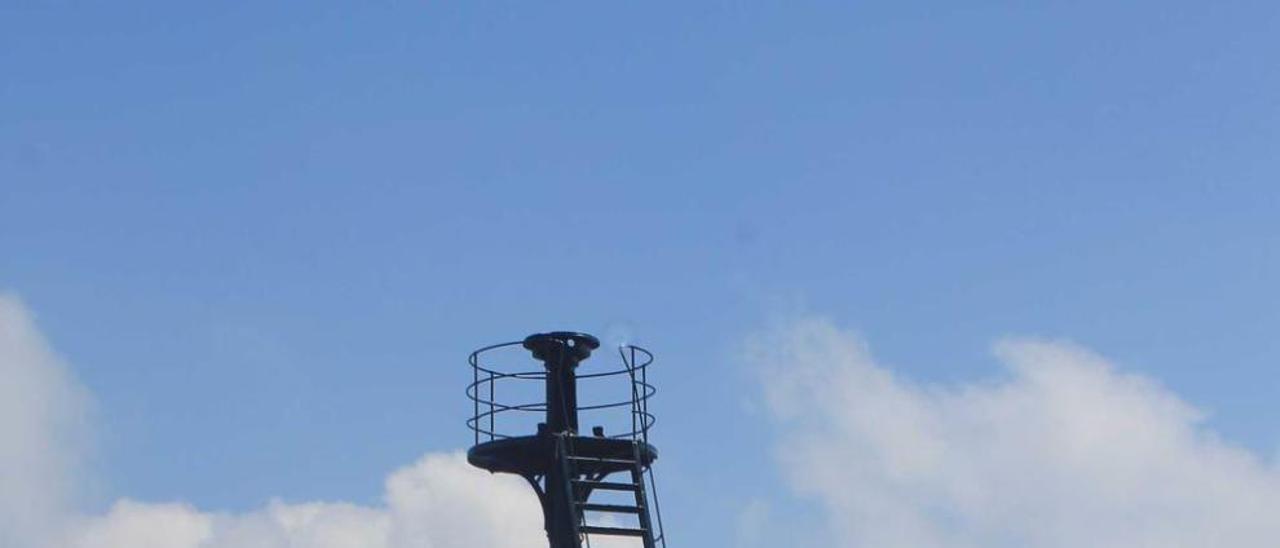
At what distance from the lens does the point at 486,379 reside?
75.2 ft

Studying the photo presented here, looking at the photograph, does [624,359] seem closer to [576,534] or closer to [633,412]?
[633,412]

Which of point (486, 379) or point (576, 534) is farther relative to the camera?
point (486, 379)

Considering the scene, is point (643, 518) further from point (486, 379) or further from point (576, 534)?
point (486, 379)

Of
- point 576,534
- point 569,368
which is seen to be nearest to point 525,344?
→ point 569,368

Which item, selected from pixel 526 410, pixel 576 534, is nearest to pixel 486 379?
pixel 526 410

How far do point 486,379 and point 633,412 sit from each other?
70.4 inches

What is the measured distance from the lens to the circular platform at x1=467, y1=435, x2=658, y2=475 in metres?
21.7

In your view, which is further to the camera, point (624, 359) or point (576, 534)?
point (624, 359)

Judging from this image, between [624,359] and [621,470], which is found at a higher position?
[624,359]

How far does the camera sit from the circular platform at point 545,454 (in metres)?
21.7

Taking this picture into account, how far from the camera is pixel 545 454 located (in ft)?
71.2

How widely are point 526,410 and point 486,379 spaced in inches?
31.0

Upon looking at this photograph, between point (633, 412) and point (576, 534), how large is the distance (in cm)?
198

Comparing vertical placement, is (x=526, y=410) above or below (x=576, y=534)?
above
